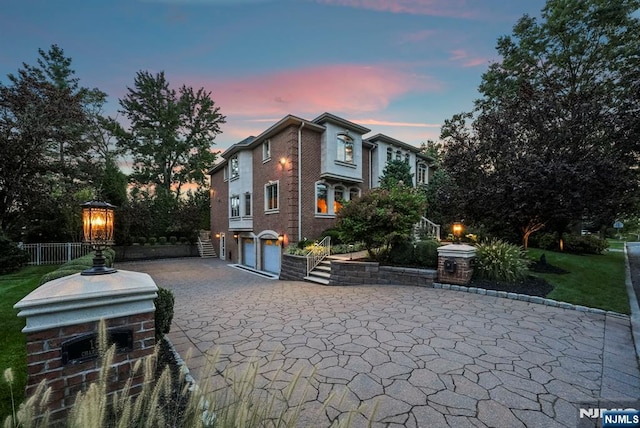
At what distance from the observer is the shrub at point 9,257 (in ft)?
35.7

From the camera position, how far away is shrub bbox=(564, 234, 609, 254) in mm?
17609

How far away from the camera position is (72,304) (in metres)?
2.27

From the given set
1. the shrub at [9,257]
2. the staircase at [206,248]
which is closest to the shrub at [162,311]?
the shrub at [9,257]

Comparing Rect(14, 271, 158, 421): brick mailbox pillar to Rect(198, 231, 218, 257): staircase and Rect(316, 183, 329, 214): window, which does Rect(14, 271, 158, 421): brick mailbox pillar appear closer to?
Rect(316, 183, 329, 214): window

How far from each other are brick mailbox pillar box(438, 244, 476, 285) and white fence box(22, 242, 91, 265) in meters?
19.0

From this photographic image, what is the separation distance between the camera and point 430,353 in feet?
13.8

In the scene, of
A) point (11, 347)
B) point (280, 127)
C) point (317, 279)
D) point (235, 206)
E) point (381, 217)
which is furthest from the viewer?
point (235, 206)

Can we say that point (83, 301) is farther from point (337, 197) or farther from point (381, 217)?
point (337, 197)

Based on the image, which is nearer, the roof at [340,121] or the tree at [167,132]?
the roof at [340,121]

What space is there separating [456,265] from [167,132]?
29.5 metres

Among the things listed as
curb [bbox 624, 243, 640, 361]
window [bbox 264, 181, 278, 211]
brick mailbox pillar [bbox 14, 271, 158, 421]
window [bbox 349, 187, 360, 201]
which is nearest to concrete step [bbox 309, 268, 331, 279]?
window [bbox 264, 181, 278, 211]

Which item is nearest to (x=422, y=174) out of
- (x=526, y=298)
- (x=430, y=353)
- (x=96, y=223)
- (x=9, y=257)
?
(x=526, y=298)

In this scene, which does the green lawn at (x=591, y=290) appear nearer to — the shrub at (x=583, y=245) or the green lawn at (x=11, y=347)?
the shrub at (x=583, y=245)

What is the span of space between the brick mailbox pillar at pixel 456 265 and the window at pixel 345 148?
7.91m
